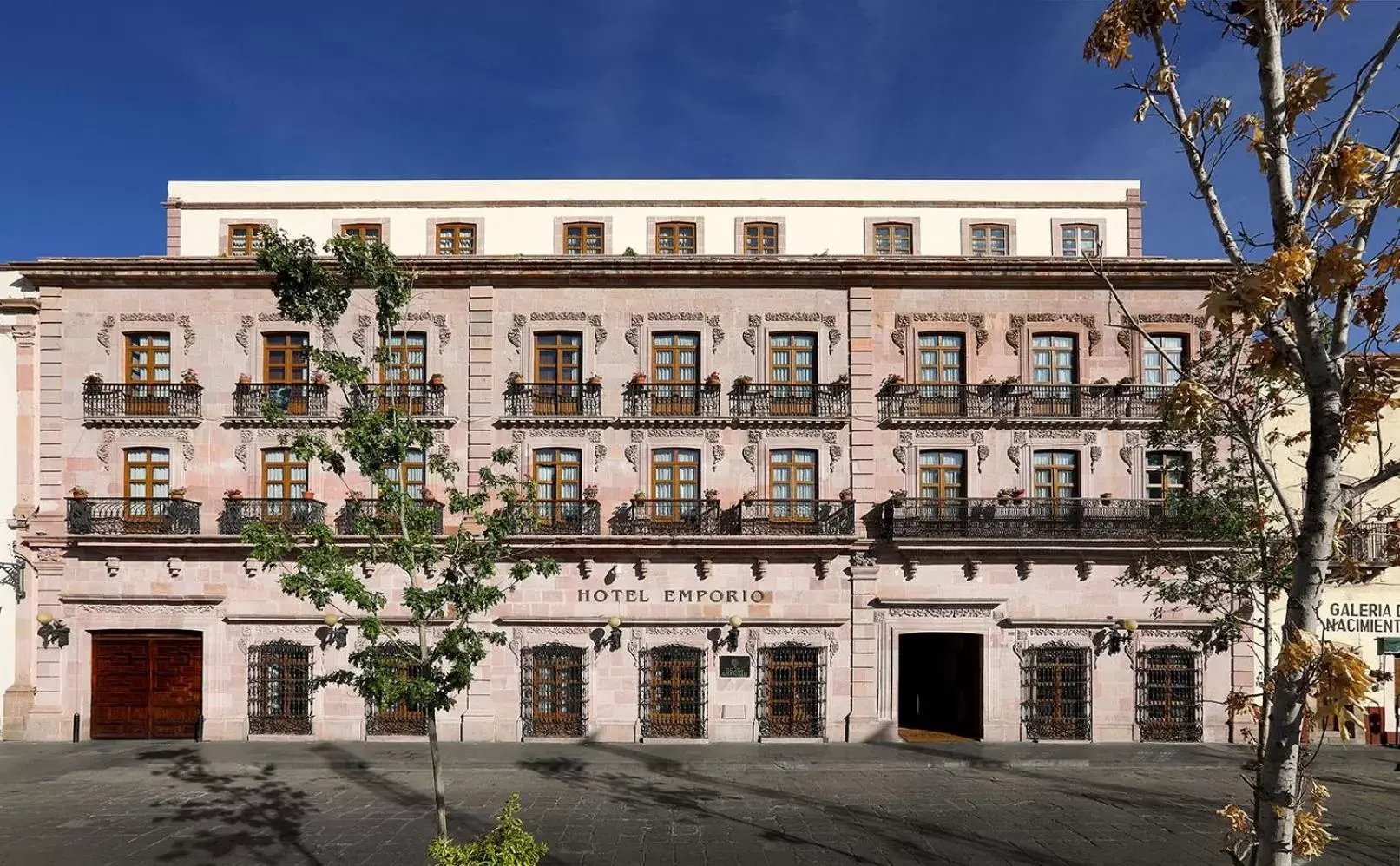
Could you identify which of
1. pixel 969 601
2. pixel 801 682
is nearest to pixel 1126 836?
pixel 969 601

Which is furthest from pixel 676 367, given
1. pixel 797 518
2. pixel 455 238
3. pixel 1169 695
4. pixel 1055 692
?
pixel 1169 695

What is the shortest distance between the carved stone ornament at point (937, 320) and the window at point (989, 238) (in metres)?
3.58

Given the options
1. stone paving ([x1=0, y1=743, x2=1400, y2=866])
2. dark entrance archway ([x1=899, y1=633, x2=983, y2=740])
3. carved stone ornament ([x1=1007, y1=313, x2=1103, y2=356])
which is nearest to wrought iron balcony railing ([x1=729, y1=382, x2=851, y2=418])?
carved stone ornament ([x1=1007, y1=313, x2=1103, y2=356])

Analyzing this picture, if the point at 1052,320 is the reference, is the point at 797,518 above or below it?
below

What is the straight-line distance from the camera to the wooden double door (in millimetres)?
19250

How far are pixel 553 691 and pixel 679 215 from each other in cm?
1484

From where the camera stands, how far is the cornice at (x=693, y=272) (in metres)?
19.5

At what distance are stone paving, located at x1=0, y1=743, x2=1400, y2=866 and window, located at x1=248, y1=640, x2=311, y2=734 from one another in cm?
73

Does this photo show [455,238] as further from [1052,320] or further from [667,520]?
[1052,320]

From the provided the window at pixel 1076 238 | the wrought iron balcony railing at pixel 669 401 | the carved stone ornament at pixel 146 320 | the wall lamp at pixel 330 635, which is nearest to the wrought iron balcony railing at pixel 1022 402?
the wrought iron balcony railing at pixel 669 401

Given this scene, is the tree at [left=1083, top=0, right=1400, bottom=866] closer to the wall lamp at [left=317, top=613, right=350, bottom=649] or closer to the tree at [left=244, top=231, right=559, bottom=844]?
the tree at [left=244, top=231, right=559, bottom=844]

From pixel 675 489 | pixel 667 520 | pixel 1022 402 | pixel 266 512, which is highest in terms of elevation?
pixel 1022 402

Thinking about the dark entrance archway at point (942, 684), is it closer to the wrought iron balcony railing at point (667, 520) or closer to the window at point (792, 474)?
the window at point (792, 474)

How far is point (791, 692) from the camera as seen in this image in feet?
63.2
